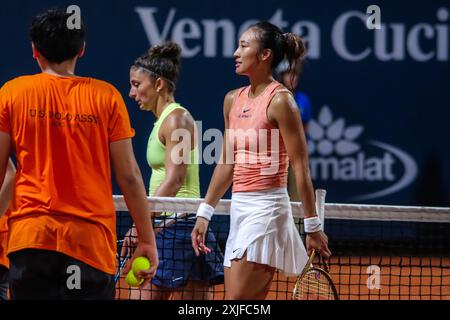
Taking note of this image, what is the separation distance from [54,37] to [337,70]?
18.7 ft

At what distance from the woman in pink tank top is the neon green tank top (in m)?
0.76

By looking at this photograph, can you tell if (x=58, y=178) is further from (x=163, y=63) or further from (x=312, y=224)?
(x=163, y=63)

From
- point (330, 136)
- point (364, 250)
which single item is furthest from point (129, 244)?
point (364, 250)

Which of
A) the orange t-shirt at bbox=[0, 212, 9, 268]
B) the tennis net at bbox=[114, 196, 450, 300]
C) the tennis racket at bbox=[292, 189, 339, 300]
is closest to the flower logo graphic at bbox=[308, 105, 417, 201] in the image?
the tennis net at bbox=[114, 196, 450, 300]

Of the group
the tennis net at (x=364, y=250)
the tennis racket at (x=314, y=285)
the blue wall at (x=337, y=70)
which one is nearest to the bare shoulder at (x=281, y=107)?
the tennis racket at (x=314, y=285)

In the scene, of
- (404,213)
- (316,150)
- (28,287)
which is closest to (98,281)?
(28,287)

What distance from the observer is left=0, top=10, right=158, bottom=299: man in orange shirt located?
302 cm

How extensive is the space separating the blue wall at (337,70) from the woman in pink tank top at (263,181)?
4.16 m

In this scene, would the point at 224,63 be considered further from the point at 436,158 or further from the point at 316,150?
the point at 436,158

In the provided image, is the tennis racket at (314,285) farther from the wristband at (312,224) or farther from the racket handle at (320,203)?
the racket handle at (320,203)

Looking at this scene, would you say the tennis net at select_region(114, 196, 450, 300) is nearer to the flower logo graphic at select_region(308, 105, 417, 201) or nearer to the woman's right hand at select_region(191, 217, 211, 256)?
the flower logo graphic at select_region(308, 105, 417, 201)

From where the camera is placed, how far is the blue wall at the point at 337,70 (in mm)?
8336

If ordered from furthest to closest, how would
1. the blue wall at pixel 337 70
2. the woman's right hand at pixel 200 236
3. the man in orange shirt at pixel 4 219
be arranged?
the blue wall at pixel 337 70 → the woman's right hand at pixel 200 236 → the man in orange shirt at pixel 4 219

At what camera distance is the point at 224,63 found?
27.7 ft
